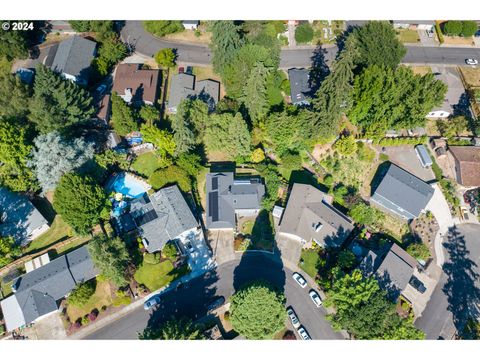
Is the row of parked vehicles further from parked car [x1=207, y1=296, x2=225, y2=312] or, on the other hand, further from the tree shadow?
the tree shadow

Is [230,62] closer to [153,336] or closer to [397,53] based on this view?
[397,53]

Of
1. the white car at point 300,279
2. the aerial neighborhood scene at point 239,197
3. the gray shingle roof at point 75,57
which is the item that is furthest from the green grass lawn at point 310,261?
the gray shingle roof at point 75,57

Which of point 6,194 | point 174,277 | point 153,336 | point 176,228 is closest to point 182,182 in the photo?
point 176,228

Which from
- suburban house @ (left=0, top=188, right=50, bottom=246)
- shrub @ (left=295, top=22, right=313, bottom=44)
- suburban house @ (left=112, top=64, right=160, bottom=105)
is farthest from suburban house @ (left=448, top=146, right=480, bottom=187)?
suburban house @ (left=0, top=188, right=50, bottom=246)

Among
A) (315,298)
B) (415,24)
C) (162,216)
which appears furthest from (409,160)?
(162,216)

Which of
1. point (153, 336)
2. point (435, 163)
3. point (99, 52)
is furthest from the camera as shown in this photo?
point (99, 52)
